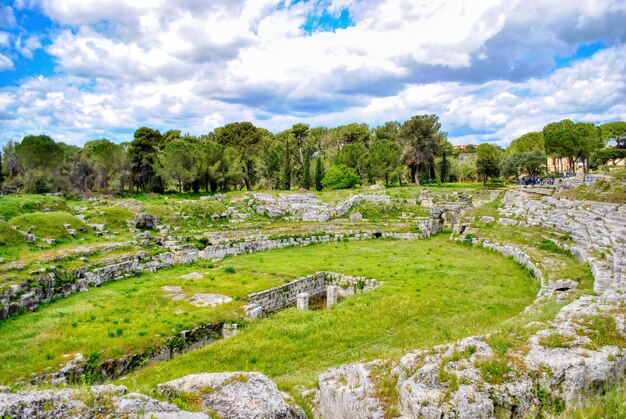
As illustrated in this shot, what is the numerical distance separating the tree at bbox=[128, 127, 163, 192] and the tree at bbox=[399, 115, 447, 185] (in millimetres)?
38570

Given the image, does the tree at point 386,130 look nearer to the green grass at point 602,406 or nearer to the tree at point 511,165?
the tree at point 511,165

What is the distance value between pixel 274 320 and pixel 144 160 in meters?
50.4

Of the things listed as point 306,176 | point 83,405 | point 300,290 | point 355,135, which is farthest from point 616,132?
point 83,405

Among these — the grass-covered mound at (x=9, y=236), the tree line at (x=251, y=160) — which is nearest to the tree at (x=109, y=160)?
the tree line at (x=251, y=160)

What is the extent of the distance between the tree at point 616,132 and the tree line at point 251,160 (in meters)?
0.17

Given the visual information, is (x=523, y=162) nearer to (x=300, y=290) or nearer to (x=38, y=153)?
(x=300, y=290)

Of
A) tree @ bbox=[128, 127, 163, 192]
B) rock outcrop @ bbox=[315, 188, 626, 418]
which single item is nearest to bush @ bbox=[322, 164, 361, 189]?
tree @ bbox=[128, 127, 163, 192]

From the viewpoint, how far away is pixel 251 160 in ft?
239

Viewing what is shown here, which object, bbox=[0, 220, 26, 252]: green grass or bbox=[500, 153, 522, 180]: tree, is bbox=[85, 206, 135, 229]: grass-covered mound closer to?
bbox=[0, 220, 26, 252]: green grass

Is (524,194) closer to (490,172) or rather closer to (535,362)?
(490,172)

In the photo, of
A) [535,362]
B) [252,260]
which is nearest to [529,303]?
[535,362]

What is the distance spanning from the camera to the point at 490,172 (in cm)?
6906

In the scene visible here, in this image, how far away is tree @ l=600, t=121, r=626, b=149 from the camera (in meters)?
81.6

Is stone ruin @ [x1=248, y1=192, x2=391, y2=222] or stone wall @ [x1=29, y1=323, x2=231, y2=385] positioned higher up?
stone ruin @ [x1=248, y1=192, x2=391, y2=222]
